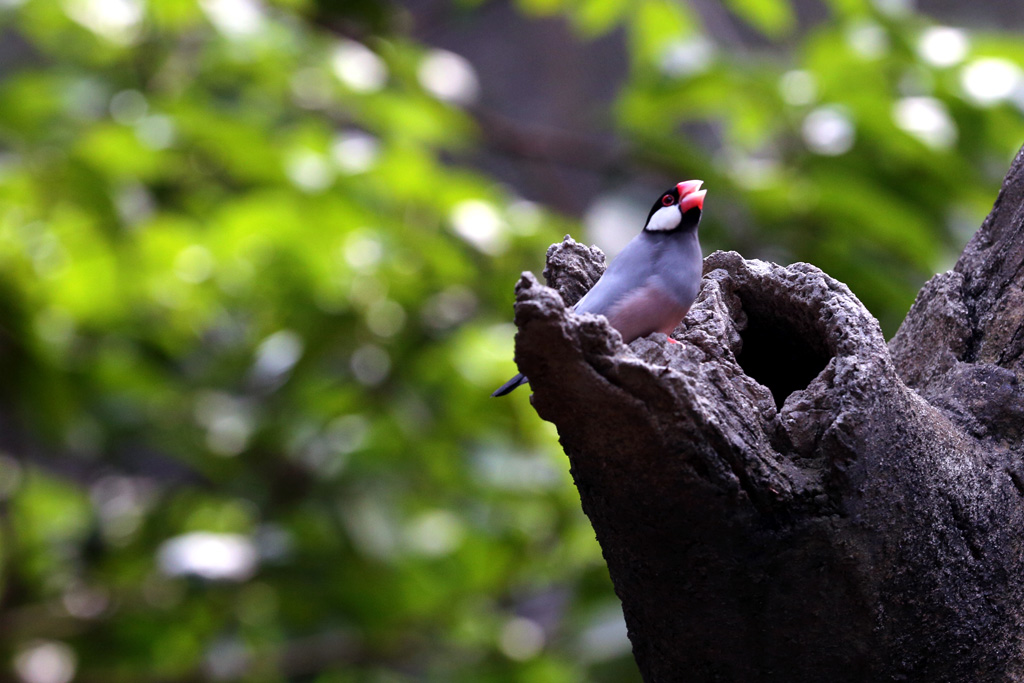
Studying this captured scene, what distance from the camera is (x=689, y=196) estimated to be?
75 centimetres

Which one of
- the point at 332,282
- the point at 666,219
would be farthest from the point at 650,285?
the point at 332,282

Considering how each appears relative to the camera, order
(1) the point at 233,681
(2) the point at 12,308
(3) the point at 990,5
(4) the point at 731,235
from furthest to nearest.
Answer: (3) the point at 990,5, (1) the point at 233,681, (2) the point at 12,308, (4) the point at 731,235

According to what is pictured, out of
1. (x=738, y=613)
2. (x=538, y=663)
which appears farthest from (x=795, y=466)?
(x=538, y=663)

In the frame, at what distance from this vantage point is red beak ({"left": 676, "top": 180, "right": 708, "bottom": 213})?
747 mm

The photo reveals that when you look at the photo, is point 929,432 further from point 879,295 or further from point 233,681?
point 233,681

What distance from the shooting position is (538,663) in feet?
6.97

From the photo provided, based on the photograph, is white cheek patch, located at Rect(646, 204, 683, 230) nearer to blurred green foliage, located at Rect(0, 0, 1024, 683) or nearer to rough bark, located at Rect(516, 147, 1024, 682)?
rough bark, located at Rect(516, 147, 1024, 682)

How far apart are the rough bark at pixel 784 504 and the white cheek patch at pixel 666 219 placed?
69 mm

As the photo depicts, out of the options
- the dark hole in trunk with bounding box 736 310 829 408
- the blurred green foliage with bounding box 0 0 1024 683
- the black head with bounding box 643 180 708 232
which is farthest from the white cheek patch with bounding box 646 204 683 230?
the blurred green foliage with bounding box 0 0 1024 683

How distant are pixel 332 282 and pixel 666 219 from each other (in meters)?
1.34

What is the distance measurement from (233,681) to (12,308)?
95 cm

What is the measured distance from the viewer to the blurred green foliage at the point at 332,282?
5.71 ft

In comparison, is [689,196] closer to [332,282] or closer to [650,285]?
[650,285]

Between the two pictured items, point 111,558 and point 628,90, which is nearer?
point 628,90
